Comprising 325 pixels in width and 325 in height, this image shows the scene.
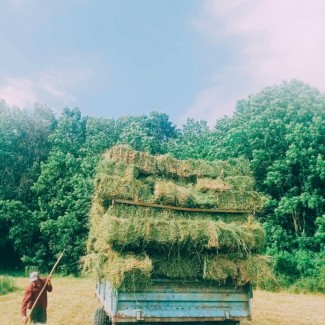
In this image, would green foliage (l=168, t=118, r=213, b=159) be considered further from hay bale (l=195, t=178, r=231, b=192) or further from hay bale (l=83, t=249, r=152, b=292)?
hay bale (l=83, t=249, r=152, b=292)

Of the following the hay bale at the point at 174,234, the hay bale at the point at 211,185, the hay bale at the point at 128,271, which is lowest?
the hay bale at the point at 128,271

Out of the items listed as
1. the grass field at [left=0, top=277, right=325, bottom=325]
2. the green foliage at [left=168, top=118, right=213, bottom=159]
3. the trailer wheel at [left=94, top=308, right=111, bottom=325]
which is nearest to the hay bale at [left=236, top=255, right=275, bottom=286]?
the trailer wheel at [left=94, top=308, right=111, bottom=325]

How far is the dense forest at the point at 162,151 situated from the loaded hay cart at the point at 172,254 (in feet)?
39.2

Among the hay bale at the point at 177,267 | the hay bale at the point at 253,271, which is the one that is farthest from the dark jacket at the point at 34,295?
the hay bale at the point at 253,271

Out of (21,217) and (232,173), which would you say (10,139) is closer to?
(21,217)

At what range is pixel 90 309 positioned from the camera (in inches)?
487

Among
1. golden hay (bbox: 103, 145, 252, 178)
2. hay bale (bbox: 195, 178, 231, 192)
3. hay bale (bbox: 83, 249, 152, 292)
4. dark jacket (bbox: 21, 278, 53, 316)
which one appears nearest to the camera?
hay bale (bbox: 83, 249, 152, 292)

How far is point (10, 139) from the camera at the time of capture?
3547cm

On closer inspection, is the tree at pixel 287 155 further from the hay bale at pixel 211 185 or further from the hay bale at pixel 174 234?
the hay bale at pixel 174 234

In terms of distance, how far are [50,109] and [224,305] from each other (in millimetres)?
35014

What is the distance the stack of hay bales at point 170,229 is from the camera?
7398 millimetres

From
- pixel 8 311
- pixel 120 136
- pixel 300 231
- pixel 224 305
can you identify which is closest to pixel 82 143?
pixel 120 136

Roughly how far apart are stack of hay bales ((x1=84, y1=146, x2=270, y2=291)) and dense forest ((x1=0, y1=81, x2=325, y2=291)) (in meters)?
11.6

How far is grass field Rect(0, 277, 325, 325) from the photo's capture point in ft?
36.3
